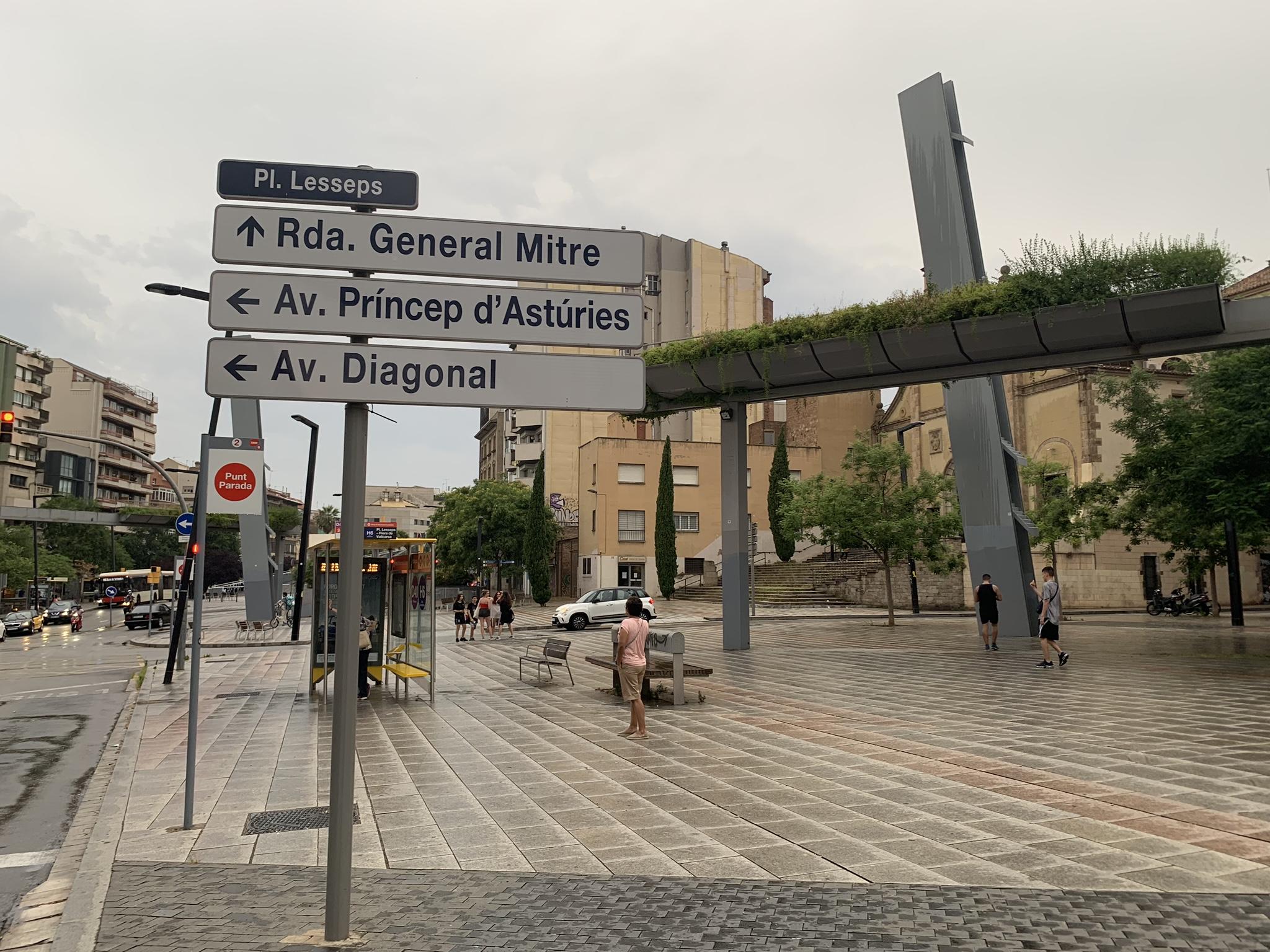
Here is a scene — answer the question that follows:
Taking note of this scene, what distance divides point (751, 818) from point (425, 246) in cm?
462

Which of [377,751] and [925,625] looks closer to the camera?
[377,751]

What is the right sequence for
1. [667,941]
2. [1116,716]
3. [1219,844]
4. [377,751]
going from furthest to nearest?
[1116,716]
[377,751]
[1219,844]
[667,941]

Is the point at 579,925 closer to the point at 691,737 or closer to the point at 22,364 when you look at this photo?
the point at 691,737

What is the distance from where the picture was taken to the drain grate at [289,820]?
7.08 m

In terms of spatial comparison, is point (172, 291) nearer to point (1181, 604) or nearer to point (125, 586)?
point (1181, 604)

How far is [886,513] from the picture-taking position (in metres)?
30.8

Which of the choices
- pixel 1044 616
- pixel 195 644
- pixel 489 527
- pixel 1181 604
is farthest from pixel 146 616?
pixel 1181 604

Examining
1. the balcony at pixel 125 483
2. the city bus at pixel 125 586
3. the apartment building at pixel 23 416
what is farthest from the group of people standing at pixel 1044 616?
the balcony at pixel 125 483

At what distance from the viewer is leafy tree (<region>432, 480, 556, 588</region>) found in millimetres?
60625

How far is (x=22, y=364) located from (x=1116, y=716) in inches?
3475

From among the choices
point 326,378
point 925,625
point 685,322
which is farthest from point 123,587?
point 326,378

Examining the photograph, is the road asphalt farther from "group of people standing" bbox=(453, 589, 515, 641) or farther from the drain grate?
"group of people standing" bbox=(453, 589, 515, 641)

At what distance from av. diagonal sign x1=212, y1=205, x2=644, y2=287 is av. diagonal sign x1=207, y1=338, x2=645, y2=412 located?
41 cm

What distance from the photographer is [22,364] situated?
78875 mm
